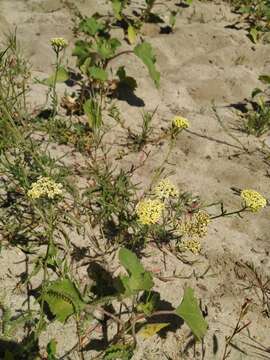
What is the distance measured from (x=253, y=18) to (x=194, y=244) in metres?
3.22

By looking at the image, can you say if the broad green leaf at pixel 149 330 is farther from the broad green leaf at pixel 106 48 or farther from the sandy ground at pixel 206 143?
the broad green leaf at pixel 106 48

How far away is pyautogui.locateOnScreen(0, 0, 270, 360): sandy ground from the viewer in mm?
2066

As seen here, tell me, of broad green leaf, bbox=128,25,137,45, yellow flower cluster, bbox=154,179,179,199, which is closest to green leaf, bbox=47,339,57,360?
yellow flower cluster, bbox=154,179,179,199

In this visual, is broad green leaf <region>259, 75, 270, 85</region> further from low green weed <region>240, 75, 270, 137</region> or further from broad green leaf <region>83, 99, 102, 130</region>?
broad green leaf <region>83, 99, 102, 130</region>

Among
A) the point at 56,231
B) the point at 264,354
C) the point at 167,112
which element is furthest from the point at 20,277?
the point at 167,112

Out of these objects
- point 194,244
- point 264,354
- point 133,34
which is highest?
point 133,34

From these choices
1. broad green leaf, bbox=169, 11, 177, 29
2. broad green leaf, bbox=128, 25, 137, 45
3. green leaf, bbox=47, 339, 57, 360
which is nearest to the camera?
green leaf, bbox=47, 339, 57, 360

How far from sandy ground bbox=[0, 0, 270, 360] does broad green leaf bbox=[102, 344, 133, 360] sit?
0.15m

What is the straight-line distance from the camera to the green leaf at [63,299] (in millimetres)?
1791

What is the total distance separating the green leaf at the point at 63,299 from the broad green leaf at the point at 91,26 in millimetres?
2506

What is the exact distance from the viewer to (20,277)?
6.91 ft

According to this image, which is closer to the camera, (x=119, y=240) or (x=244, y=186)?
(x=119, y=240)

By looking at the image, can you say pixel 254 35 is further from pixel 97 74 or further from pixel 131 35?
pixel 97 74

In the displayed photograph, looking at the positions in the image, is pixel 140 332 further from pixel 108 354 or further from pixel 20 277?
pixel 20 277
